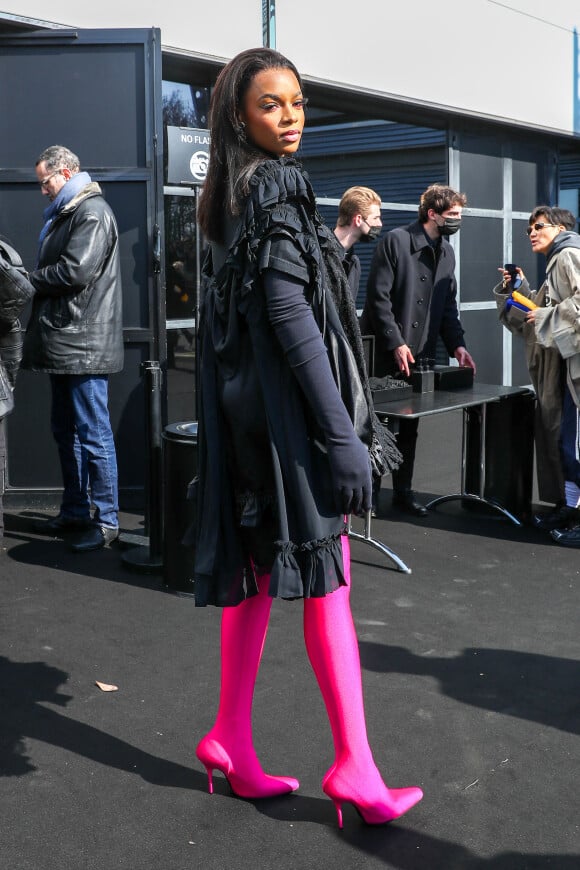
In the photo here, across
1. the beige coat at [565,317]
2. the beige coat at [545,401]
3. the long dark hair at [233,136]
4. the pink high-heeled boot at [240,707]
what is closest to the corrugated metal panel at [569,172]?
the beige coat at [545,401]

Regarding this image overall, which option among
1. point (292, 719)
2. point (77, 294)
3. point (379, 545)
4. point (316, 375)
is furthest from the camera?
point (77, 294)

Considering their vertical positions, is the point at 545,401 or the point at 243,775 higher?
the point at 545,401

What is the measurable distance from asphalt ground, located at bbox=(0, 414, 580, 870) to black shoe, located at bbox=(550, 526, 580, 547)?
24cm

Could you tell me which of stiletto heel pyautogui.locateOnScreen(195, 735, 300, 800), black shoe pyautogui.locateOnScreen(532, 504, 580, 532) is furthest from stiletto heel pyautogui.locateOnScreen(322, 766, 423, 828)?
black shoe pyautogui.locateOnScreen(532, 504, 580, 532)

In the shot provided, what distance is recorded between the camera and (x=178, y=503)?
5.12 meters

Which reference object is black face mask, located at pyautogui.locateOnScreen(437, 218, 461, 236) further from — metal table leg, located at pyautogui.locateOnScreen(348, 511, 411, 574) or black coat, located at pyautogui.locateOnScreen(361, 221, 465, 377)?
metal table leg, located at pyautogui.locateOnScreen(348, 511, 411, 574)

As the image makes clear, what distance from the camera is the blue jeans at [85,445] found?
607 cm

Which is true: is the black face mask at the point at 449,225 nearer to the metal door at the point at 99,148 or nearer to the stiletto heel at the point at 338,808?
the metal door at the point at 99,148

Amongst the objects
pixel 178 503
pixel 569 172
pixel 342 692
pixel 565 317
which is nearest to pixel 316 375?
pixel 342 692

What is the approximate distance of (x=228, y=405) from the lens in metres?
2.92

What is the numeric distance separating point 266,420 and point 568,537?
379 centimetres

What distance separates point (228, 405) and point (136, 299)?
403 centimetres

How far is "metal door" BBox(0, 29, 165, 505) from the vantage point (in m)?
6.58

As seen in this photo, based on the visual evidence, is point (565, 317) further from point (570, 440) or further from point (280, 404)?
point (280, 404)
